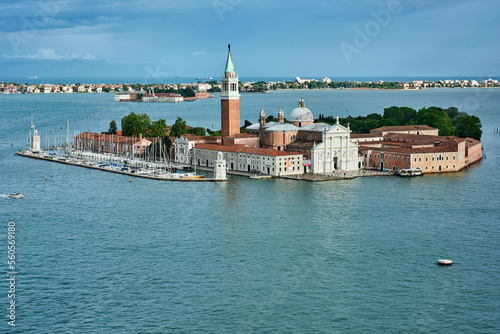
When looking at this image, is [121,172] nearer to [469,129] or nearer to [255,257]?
[255,257]

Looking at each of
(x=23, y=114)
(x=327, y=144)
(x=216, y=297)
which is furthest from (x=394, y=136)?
(x=23, y=114)

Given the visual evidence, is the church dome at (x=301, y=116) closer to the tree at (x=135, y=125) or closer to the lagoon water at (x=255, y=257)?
the lagoon water at (x=255, y=257)

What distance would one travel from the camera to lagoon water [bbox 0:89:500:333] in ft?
49.2

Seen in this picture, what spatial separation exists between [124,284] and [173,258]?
7.85 feet

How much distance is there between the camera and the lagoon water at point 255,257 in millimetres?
15008

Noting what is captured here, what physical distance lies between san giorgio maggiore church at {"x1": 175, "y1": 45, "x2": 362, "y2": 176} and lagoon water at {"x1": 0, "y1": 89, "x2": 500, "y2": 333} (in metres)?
3.01

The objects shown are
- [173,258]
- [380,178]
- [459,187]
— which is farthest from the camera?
[380,178]

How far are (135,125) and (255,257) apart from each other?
29.7 metres

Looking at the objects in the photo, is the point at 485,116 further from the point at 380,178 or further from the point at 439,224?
the point at 439,224

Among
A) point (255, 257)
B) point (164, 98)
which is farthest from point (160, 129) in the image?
point (164, 98)

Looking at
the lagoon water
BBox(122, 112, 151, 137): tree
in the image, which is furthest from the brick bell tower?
BBox(122, 112, 151, 137): tree

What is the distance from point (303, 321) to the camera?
14836mm

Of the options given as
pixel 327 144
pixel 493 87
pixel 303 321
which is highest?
pixel 493 87

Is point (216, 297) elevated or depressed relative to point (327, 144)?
depressed
